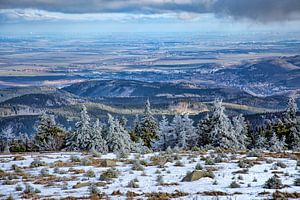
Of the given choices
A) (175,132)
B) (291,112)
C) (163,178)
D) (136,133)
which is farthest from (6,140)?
(163,178)

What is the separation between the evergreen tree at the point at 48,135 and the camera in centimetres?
6600

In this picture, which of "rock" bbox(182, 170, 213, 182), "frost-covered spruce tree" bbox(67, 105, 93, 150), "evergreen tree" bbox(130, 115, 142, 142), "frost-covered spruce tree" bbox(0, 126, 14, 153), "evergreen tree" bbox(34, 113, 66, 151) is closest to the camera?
"rock" bbox(182, 170, 213, 182)

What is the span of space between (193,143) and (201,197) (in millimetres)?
46234

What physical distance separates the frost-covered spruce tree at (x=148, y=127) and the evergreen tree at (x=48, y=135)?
46.8 ft

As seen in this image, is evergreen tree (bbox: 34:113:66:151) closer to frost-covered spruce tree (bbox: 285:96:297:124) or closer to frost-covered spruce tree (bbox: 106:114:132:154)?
frost-covered spruce tree (bbox: 106:114:132:154)

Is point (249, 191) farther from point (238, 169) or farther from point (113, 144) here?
point (113, 144)

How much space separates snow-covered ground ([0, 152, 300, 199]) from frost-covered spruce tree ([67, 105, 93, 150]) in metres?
30.1

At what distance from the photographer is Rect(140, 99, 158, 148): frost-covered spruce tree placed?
74.1 metres

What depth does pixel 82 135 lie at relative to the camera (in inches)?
2384

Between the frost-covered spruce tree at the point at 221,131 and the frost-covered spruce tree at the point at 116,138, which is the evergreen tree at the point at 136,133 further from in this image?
the frost-covered spruce tree at the point at 221,131

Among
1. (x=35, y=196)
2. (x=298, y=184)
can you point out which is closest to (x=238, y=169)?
(x=298, y=184)

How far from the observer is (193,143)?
63.2m

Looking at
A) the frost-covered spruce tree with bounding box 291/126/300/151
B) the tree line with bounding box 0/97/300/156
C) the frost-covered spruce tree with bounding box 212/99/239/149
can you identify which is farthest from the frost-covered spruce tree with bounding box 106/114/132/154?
the frost-covered spruce tree with bounding box 291/126/300/151

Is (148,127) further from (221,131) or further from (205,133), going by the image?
(221,131)
